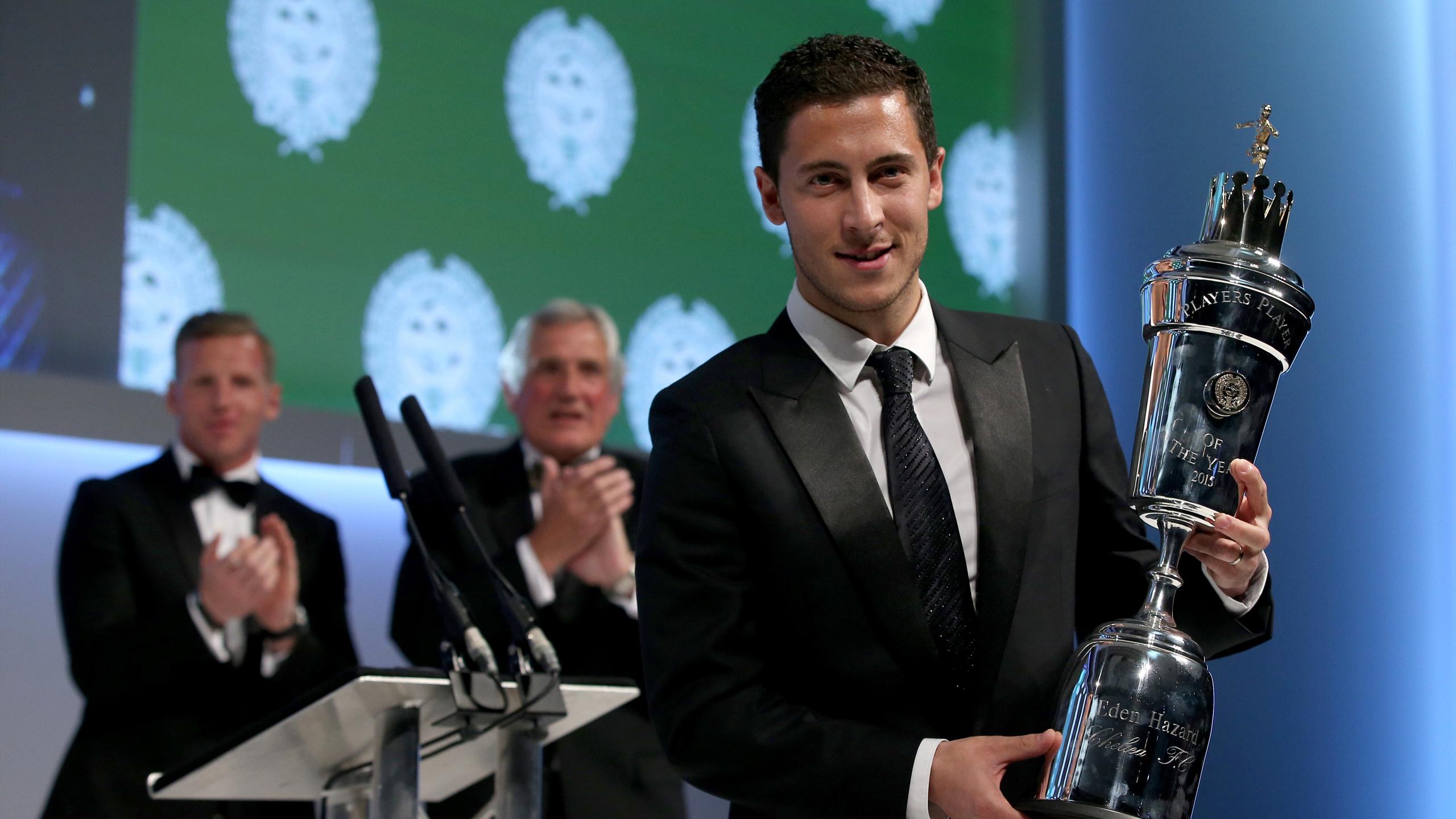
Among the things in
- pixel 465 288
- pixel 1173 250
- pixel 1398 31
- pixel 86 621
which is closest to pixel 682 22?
pixel 465 288

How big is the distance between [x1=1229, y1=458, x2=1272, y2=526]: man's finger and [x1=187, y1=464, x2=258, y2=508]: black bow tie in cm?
262

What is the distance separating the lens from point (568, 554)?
122 inches

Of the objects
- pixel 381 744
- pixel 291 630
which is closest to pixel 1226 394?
pixel 381 744

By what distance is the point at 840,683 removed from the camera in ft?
4.99

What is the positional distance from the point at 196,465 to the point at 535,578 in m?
0.92

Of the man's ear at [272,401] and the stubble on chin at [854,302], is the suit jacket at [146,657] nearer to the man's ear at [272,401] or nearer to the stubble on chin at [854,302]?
the man's ear at [272,401]

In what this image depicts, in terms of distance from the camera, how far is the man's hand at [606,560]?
3105 millimetres

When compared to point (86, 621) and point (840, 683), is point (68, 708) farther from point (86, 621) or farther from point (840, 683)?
point (840, 683)

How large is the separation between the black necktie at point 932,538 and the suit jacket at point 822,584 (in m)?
0.02

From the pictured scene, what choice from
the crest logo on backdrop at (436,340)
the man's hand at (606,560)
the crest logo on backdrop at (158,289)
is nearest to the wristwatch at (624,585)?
the man's hand at (606,560)

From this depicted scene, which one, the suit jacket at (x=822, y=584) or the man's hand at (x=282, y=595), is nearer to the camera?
the suit jacket at (x=822, y=584)

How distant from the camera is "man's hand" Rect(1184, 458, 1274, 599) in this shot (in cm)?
140

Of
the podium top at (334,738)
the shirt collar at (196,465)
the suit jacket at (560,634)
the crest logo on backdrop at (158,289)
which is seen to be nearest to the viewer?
the podium top at (334,738)

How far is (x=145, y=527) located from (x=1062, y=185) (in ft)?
10.5
